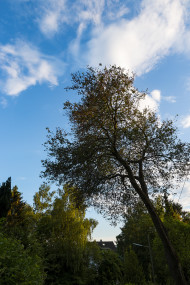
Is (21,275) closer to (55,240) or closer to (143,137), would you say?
(143,137)

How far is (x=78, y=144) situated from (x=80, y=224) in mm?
12025

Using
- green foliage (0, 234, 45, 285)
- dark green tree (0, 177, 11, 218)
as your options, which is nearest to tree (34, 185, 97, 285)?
dark green tree (0, 177, 11, 218)

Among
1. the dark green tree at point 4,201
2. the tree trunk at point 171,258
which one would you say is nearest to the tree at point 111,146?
the tree trunk at point 171,258

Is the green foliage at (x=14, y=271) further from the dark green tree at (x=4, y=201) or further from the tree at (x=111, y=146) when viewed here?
the dark green tree at (x=4, y=201)

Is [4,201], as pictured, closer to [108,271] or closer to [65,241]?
[65,241]

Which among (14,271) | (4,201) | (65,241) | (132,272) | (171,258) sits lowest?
(132,272)

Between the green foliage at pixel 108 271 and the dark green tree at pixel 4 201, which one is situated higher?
the dark green tree at pixel 4 201

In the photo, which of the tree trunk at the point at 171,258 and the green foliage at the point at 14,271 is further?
the tree trunk at the point at 171,258

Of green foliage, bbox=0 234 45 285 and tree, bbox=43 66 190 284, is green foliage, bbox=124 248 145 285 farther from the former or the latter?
green foliage, bbox=0 234 45 285

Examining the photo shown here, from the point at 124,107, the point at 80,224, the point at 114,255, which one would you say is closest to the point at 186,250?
the point at 114,255

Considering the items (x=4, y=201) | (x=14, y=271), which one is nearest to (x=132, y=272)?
(x=4, y=201)

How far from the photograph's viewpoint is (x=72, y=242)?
22.2 m

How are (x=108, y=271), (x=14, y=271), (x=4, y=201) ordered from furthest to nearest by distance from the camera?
(x=108, y=271) → (x=4, y=201) → (x=14, y=271)

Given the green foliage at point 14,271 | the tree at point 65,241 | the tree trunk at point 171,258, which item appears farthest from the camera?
the tree at point 65,241
